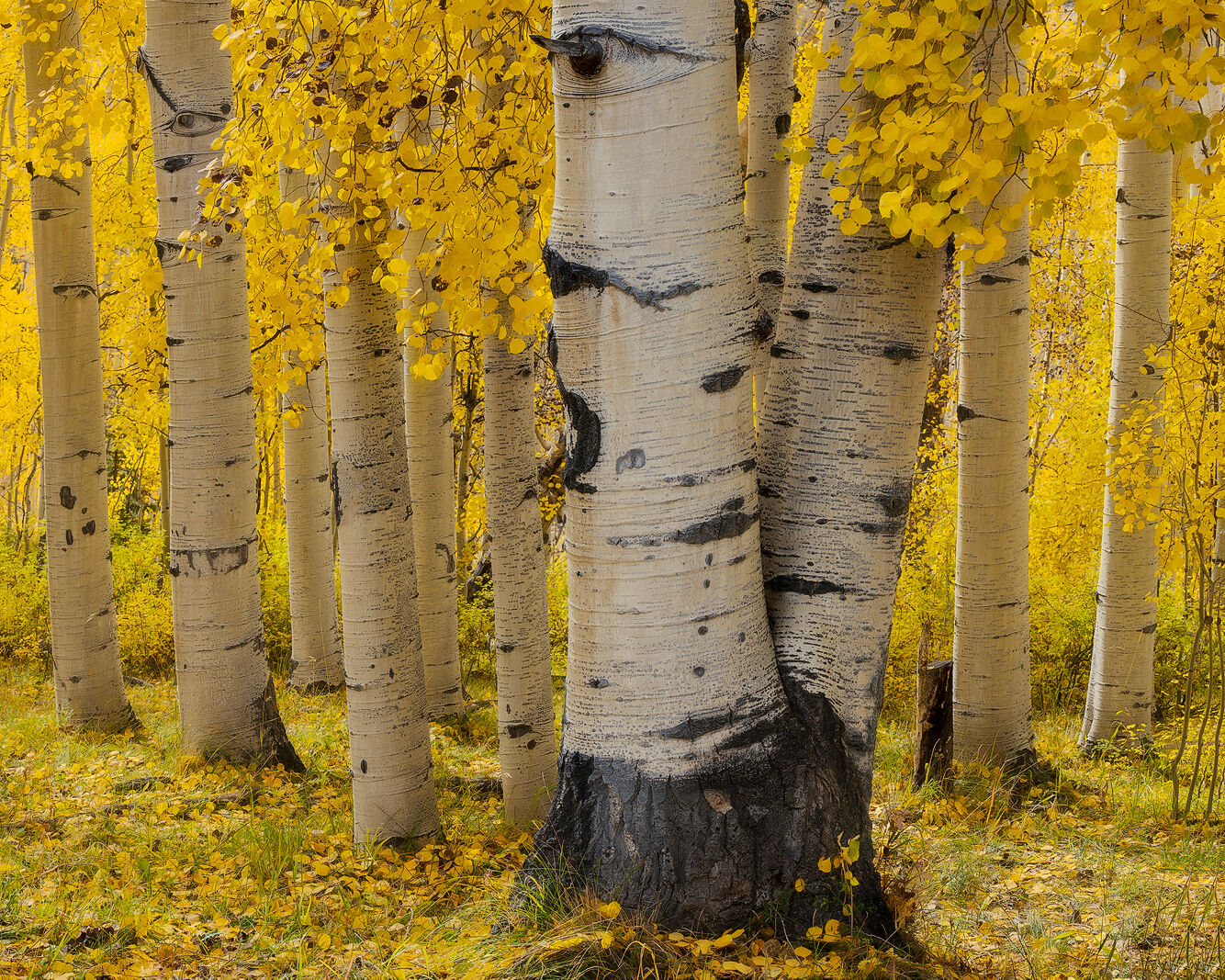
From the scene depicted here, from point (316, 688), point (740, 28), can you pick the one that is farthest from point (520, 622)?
point (316, 688)

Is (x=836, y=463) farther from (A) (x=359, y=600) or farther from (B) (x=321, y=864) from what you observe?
(B) (x=321, y=864)

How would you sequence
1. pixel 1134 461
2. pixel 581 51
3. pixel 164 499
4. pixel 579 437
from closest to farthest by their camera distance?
pixel 581 51
pixel 579 437
pixel 1134 461
pixel 164 499

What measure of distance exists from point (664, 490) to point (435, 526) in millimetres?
4365

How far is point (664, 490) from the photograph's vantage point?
5.87 ft

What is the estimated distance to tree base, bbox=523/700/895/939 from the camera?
183 centimetres

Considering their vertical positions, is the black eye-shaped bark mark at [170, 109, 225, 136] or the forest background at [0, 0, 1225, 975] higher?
the black eye-shaped bark mark at [170, 109, 225, 136]

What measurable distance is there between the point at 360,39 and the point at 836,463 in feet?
6.29

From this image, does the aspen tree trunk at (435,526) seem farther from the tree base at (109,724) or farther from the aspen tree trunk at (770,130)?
the aspen tree trunk at (770,130)

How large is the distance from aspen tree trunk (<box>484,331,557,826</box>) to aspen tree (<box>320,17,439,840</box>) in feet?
1.62

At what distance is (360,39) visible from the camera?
8.75 feet

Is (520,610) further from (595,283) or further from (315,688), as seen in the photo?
(315,688)

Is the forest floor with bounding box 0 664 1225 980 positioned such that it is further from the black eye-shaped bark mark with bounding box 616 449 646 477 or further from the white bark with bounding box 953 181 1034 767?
the black eye-shaped bark mark with bounding box 616 449 646 477

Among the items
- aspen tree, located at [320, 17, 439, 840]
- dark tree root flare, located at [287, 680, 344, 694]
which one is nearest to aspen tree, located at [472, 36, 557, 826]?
aspen tree, located at [320, 17, 439, 840]

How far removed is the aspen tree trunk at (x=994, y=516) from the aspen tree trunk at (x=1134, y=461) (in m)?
0.95
